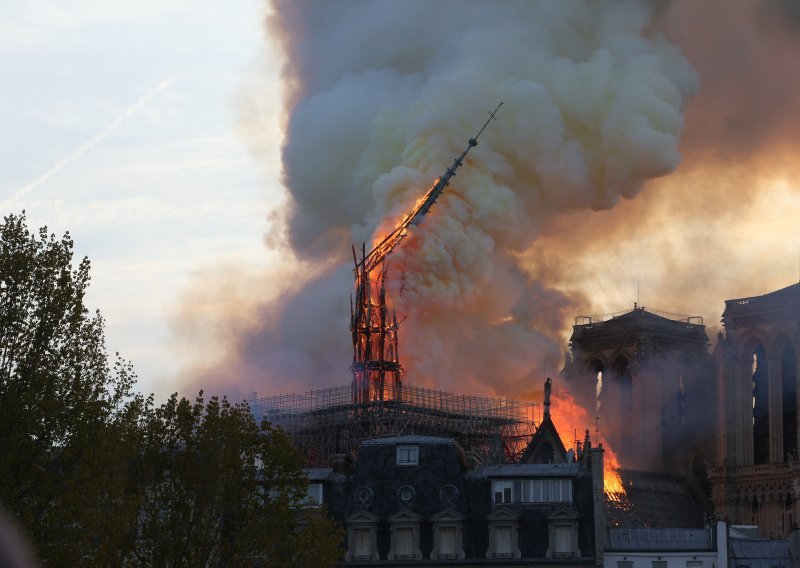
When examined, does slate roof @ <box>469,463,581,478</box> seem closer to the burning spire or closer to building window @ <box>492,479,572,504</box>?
building window @ <box>492,479,572,504</box>

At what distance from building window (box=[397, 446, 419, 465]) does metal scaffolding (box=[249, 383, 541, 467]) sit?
41338 millimetres

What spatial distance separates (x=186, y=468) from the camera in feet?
293

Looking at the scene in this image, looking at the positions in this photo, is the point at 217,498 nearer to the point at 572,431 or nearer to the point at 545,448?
the point at 545,448

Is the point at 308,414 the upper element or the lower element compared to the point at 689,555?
upper

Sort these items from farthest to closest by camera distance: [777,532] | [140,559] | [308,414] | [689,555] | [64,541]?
[777,532], [308,414], [689,555], [140,559], [64,541]

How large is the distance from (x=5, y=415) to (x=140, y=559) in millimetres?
15625

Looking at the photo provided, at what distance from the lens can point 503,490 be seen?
10950 centimetres

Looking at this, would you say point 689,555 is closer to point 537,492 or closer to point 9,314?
point 537,492

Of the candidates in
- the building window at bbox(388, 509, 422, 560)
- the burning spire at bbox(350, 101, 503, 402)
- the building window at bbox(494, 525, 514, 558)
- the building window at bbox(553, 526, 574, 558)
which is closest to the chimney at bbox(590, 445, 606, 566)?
the building window at bbox(553, 526, 574, 558)

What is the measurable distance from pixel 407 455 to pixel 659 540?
530 inches

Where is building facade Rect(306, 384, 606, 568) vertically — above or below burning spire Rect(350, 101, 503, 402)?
below

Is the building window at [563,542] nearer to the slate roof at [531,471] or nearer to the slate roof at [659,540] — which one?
the slate roof at [659,540]

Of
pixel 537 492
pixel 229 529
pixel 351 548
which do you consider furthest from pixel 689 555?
pixel 229 529

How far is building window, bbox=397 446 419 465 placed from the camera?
111 m
